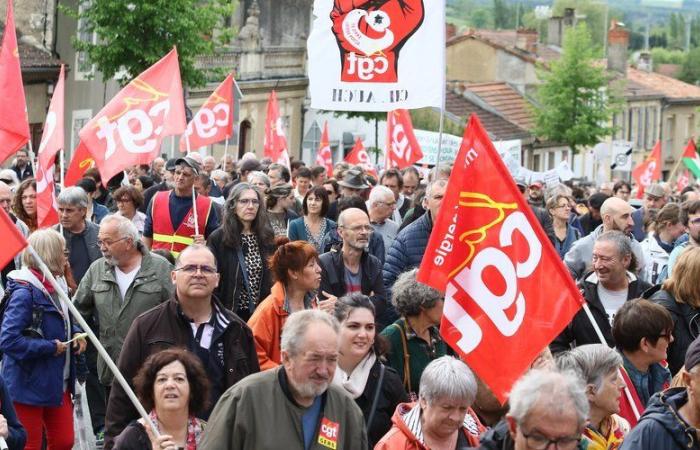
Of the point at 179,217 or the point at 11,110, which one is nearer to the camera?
the point at 11,110

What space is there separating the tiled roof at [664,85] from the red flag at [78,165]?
68.2 metres

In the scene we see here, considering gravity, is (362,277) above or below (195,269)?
below

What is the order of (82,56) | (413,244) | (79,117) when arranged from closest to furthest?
(413,244) < (82,56) < (79,117)

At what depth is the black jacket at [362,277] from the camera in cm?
1148

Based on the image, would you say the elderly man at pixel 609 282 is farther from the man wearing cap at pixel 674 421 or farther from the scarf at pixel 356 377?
the man wearing cap at pixel 674 421

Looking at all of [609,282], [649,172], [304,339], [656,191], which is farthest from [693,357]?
[649,172]

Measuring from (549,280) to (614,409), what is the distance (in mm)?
732

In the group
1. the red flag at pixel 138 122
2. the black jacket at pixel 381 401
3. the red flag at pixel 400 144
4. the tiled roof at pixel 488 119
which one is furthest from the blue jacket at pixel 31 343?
the tiled roof at pixel 488 119

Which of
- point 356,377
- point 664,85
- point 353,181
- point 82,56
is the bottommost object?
point 356,377

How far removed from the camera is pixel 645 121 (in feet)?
264

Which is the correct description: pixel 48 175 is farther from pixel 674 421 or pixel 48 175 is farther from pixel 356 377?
pixel 674 421

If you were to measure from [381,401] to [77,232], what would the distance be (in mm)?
5029

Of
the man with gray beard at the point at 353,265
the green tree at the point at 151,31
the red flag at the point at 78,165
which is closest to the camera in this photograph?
the man with gray beard at the point at 353,265

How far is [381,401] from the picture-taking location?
833 cm
